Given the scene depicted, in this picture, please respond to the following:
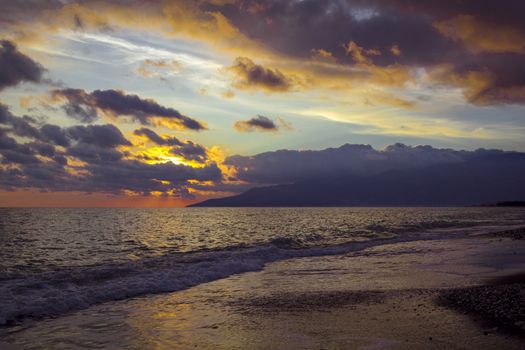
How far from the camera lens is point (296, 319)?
49.4 feet

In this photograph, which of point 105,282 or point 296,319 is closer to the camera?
point 296,319

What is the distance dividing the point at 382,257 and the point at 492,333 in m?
22.9

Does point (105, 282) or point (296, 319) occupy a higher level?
point (296, 319)

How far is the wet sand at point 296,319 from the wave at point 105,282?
55.4 inches

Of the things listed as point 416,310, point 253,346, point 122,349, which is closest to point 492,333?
point 416,310

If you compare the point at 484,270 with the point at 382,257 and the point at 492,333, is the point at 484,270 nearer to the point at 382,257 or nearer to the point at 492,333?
the point at 382,257

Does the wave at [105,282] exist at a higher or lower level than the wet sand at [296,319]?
lower

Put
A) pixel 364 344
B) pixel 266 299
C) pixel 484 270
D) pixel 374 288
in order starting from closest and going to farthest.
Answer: pixel 364 344, pixel 266 299, pixel 374 288, pixel 484 270

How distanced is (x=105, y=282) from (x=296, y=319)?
45.8 ft

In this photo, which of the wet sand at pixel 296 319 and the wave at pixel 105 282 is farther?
the wave at pixel 105 282

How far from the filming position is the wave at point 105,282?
18172 millimetres

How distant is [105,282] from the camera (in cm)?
2455

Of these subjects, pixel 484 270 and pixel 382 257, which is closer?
pixel 484 270

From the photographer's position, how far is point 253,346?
1207 centimetres
